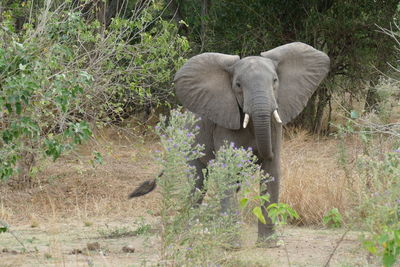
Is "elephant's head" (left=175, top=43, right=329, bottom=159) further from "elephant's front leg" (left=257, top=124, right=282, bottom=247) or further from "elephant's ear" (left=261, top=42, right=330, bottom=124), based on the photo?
"elephant's front leg" (left=257, top=124, right=282, bottom=247)

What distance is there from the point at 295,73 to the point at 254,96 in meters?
0.98

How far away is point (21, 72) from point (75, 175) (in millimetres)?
6847

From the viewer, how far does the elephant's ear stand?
7818 millimetres

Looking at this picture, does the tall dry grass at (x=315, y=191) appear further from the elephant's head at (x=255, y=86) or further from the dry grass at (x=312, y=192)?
the elephant's head at (x=255, y=86)

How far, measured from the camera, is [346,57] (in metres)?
16.3

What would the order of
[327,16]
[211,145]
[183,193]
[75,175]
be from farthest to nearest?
[327,16] < [75,175] < [211,145] < [183,193]

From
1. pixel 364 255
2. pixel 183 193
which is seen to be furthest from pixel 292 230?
pixel 183 193

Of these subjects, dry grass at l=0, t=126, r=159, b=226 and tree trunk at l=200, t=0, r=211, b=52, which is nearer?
dry grass at l=0, t=126, r=159, b=226

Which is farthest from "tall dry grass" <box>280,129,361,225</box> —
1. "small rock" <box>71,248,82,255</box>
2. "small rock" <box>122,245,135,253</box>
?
"small rock" <box>71,248,82,255</box>

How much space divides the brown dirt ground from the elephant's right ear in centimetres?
89

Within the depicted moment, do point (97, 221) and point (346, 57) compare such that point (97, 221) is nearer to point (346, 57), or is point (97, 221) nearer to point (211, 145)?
point (211, 145)

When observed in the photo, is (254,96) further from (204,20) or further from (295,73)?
(204,20)

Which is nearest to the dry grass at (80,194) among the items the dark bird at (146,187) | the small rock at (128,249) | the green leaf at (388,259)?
the dark bird at (146,187)

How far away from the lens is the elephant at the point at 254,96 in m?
7.28
